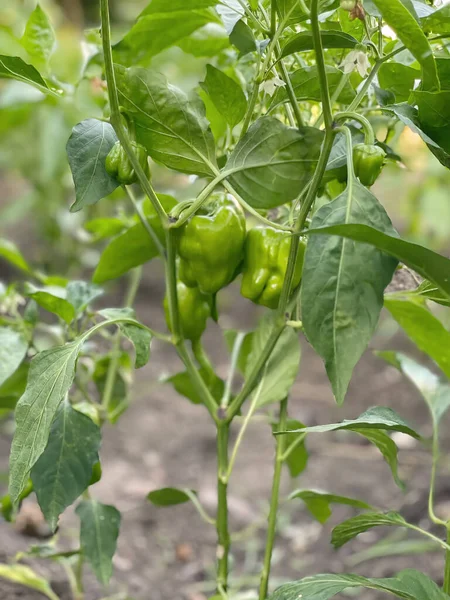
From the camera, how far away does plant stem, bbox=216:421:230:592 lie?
698 millimetres

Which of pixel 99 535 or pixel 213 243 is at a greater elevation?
pixel 213 243

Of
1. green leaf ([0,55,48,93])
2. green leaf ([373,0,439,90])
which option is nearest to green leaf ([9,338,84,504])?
green leaf ([0,55,48,93])

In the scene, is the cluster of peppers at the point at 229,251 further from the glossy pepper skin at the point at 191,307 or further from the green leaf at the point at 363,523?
the green leaf at the point at 363,523

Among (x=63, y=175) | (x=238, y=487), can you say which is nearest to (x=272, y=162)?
(x=238, y=487)

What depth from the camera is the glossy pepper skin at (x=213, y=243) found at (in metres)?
0.60

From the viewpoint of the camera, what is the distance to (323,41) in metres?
0.52

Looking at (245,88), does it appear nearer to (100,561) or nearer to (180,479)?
(100,561)

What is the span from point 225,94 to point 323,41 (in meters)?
0.11

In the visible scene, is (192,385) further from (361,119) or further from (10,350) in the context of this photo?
(361,119)

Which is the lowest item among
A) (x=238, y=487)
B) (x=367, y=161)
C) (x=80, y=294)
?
(x=238, y=487)

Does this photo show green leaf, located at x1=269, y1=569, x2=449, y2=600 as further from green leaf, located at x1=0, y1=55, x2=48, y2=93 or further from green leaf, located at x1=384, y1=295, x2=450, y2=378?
green leaf, located at x1=0, y1=55, x2=48, y2=93

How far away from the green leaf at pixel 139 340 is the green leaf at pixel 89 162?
138mm

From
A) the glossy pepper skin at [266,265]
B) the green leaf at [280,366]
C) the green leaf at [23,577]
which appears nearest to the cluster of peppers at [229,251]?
the glossy pepper skin at [266,265]

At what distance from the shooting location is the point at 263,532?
1.48 metres
